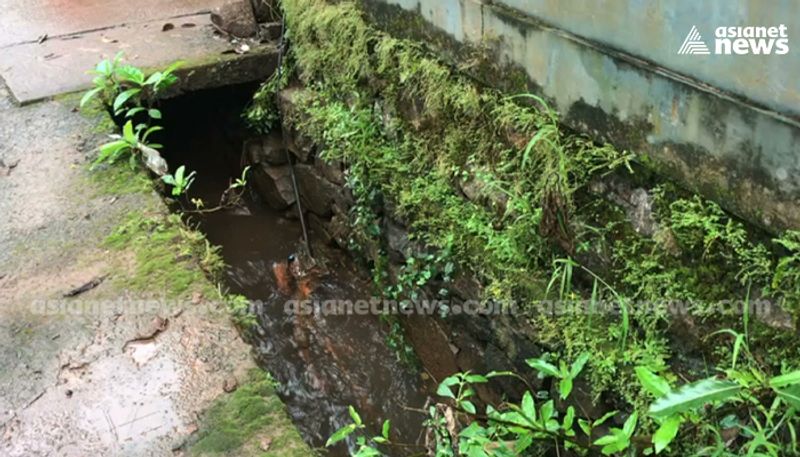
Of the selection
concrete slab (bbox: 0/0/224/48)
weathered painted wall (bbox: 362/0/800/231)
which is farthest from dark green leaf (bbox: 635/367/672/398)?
concrete slab (bbox: 0/0/224/48)

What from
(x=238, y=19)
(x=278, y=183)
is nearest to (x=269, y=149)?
(x=278, y=183)

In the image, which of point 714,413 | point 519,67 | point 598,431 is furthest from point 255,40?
point 714,413

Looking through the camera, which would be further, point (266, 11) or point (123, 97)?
point (266, 11)

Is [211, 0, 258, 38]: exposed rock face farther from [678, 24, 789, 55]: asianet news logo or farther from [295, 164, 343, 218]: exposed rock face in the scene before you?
[678, 24, 789, 55]: asianet news logo

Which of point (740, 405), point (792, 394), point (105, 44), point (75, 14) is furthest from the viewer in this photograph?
point (75, 14)

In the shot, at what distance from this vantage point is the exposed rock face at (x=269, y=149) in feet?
14.9

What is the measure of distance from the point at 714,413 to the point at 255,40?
3300 millimetres

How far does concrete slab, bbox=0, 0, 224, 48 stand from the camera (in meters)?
4.61

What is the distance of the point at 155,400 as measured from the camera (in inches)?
88.9

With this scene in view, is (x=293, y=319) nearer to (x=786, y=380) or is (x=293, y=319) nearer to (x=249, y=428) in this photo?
(x=249, y=428)

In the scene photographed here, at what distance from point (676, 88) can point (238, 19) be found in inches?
116

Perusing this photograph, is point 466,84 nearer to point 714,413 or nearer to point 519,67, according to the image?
point 519,67

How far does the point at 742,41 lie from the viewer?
1.92 m

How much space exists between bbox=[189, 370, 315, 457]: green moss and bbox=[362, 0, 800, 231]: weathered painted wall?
1341mm
